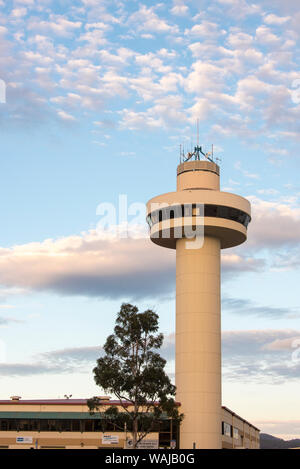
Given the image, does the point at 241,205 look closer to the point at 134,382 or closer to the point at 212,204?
the point at 212,204

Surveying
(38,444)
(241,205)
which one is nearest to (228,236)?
(241,205)

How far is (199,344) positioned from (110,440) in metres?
13.7

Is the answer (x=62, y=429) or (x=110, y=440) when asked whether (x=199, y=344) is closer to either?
(x=110, y=440)

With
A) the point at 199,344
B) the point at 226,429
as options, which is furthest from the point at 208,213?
the point at 226,429

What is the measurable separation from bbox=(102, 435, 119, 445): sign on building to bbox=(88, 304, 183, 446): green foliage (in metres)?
10.0

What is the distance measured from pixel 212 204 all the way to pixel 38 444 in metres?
Result: 31.4

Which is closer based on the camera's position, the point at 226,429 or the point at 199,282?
the point at 199,282

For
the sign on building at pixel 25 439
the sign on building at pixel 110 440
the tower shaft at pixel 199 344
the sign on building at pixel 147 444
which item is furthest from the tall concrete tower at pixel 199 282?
the sign on building at pixel 25 439

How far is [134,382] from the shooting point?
55.3 meters

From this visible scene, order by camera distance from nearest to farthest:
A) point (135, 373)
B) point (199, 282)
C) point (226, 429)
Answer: point (135, 373), point (199, 282), point (226, 429)

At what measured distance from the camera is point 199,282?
241ft

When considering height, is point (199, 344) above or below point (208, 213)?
below

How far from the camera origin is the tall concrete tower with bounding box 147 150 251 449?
70875 millimetres
